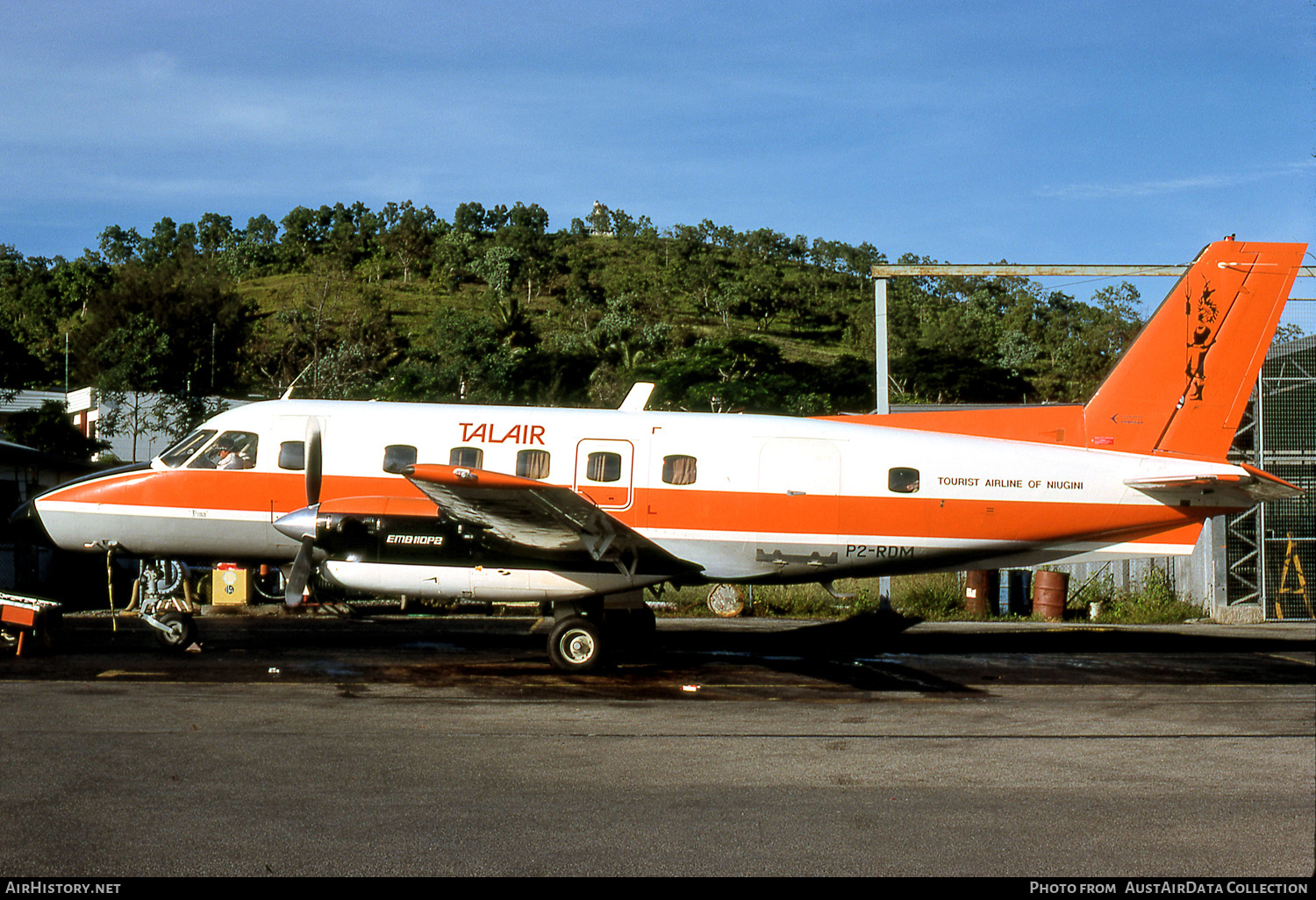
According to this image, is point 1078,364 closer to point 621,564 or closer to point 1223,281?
point 1223,281

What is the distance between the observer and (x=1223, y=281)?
1400cm

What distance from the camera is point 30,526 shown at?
1402cm

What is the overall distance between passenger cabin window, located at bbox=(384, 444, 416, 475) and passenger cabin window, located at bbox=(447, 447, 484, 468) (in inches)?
19.7

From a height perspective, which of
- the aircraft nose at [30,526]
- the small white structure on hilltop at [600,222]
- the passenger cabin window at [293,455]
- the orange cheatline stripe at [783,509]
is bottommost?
the aircraft nose at [30,526]

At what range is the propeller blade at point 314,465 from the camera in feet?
44.2

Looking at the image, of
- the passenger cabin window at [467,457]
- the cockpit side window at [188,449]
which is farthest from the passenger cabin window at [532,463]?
the cockpit side window at [188,449]

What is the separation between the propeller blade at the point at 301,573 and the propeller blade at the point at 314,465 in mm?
898

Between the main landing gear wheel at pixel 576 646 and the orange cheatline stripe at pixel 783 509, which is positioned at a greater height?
the orange cheatline stripe at pixel 783 509

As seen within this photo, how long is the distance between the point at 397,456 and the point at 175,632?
13.2 feet

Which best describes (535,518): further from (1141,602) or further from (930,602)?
(1141,602)

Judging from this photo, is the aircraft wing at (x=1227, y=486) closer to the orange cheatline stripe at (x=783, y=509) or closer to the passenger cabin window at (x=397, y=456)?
the orange cheatline stripe at (x=783, y=509)

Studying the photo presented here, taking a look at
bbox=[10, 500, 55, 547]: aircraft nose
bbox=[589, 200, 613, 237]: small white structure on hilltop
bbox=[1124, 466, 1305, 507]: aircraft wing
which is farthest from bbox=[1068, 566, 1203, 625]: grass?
bbox=[589, 200, 613, 237]: small white structure on hilltop

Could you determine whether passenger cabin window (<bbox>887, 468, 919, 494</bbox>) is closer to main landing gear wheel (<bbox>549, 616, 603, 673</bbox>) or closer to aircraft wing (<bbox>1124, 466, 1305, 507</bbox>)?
aircraft wing (<bbox>1124, 466, 1305, 507</bbox>)

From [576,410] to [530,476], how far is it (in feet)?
4.07
